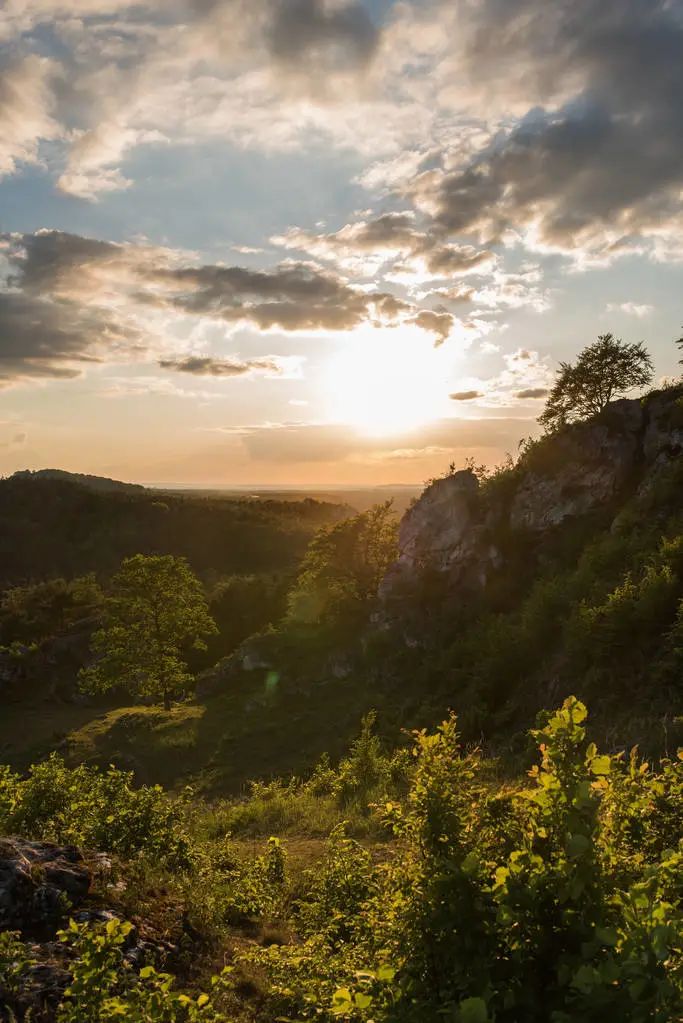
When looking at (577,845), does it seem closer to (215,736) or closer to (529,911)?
(529,911)

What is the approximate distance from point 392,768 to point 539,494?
1512 centimetres

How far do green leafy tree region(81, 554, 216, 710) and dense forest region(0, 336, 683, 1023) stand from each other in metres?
0.17

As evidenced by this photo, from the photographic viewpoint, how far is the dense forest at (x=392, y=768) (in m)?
3.65

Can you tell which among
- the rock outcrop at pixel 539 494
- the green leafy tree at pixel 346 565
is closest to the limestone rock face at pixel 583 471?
the rock outcrop at pixel 539 494

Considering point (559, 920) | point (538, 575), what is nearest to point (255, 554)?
point (538, 575)

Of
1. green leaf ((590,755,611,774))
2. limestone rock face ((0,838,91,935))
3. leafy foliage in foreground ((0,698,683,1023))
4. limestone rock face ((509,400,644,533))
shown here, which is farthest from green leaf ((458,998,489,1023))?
limestone rock face ((509,400,644,533))

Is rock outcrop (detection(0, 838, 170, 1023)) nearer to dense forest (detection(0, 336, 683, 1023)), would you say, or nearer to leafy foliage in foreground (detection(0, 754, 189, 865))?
dense forest (detection(0, 336, 683, 1023))

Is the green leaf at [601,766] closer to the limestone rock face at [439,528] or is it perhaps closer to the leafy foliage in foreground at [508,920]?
the leafy foliage in foreground at [508,920]

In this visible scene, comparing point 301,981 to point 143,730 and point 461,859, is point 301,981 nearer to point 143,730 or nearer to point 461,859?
point 461,859

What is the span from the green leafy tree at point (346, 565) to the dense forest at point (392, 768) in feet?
0.55

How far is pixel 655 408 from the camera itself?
25.5m

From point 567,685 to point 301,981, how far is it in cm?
1448

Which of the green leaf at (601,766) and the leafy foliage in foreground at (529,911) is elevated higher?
the green leaf at (601,766)

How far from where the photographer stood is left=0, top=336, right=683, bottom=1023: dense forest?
3648mm
